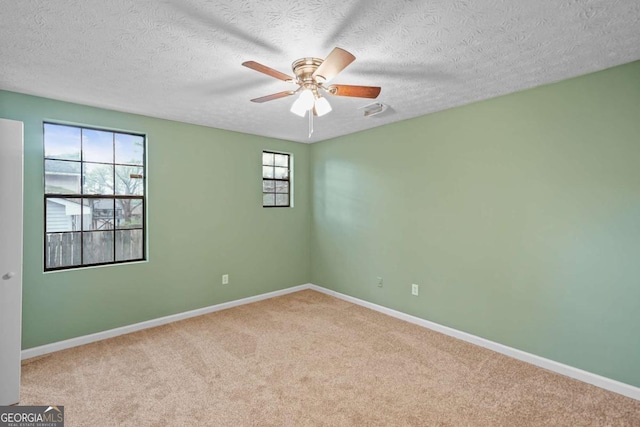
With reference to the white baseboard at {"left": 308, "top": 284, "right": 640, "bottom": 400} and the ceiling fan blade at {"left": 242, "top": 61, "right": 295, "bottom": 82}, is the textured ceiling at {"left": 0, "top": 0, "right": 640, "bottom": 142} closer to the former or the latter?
the ceiling fan blade at {"left": 242, "top": 61, "right": 295, "bottom": 82}

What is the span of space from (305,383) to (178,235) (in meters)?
2.35

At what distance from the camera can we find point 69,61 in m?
2.20

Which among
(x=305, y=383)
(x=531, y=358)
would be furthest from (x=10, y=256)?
(x=531, y=358)

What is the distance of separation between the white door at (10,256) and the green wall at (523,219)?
3.44 meters

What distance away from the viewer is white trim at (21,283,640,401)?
240 centimetres

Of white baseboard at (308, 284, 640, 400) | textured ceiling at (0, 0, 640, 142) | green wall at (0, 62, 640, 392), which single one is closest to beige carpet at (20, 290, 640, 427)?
white baseboard at (308, 284, 640, 400)

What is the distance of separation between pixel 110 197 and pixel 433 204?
11.6 feet

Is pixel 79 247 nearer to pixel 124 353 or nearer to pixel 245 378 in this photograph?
pixel 124 353

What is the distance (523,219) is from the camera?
2822mm

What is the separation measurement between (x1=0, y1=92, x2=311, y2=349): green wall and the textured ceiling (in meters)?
0.62

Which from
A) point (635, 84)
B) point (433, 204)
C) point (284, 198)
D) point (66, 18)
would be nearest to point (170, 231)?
point (284, 198)

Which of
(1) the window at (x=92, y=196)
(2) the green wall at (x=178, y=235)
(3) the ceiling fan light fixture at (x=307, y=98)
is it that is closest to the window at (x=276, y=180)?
(2) the green wall at (x=178, y=235)

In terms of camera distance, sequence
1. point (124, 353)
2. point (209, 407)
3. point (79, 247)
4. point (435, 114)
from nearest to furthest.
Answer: point (209, 407)
point (124, 353)
point (79, 247)
point (435, 114)

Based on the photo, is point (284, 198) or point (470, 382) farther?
point (284, 198)
